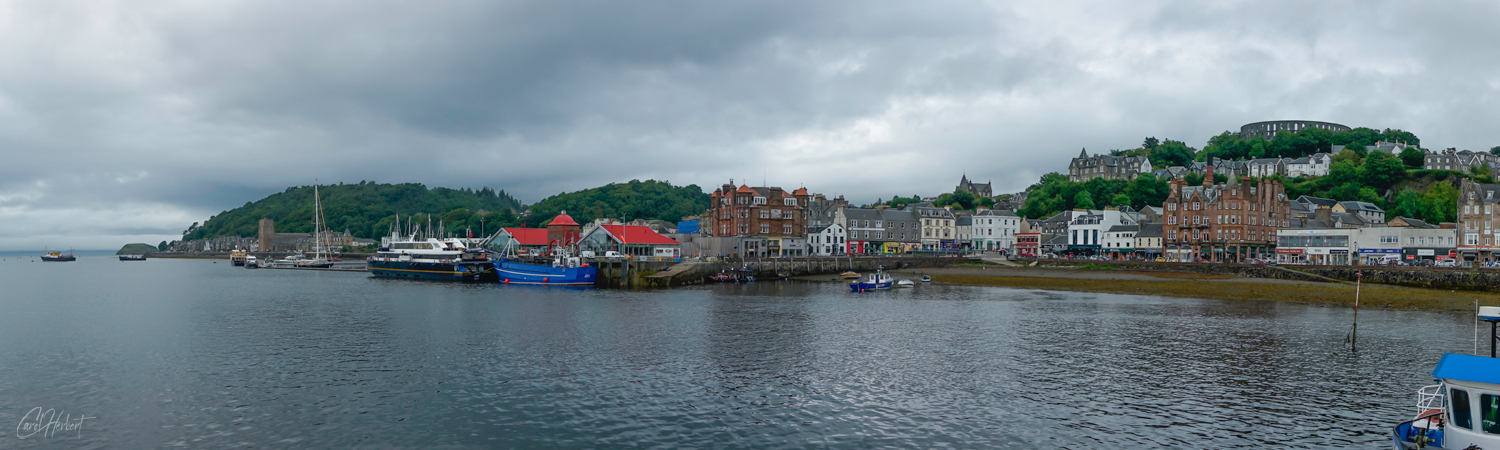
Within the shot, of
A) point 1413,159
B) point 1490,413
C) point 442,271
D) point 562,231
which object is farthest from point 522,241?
point 1413,159

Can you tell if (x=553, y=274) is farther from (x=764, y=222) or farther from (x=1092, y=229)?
(x=1092, y=229)

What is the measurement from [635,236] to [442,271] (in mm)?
25963

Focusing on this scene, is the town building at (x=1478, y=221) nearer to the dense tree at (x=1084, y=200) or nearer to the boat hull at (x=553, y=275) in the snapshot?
the dense tree at (x=1084, y=200)

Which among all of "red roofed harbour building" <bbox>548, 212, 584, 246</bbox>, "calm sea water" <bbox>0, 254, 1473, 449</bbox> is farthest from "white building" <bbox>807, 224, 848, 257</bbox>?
"calm sea water" <bbox>0, 254, 1473, 449</bbox>

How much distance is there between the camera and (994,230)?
129 metres

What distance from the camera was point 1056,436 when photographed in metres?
20.6

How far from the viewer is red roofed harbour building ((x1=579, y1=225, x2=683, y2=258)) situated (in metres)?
103

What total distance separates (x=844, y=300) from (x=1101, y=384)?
115 feet

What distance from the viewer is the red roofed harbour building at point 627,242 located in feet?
339

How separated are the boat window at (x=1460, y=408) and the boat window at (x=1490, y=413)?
200 mm

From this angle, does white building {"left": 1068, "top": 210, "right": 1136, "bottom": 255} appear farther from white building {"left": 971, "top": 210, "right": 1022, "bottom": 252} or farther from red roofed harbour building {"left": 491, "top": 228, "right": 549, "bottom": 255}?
red roofed harbour building {"left": 491, "top": 228, "right": 549, "bottom": 255}

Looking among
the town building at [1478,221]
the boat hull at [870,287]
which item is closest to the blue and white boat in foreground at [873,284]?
the boat hull at [870,287]

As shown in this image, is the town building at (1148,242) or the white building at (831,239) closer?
the town building at (1148,242)

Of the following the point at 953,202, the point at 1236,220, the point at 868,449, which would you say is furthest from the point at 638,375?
the point at 953,202
